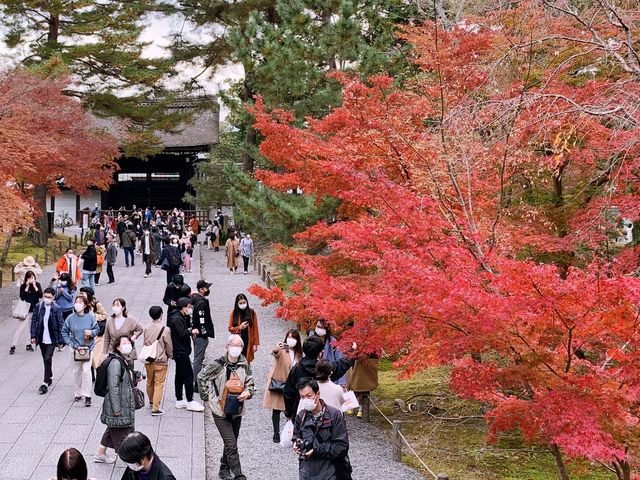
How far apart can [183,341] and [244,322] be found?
1.02 metres

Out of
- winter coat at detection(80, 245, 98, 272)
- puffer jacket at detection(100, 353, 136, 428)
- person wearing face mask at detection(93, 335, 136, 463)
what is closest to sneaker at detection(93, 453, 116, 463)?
person wearing face mask at detection(93, 335, 136, 463)

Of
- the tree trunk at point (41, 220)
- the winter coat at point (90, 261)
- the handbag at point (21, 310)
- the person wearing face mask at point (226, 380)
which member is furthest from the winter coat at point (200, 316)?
the tree trunk at point (41, 220)

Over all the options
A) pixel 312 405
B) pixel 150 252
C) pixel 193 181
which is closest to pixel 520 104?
pixel 312 405

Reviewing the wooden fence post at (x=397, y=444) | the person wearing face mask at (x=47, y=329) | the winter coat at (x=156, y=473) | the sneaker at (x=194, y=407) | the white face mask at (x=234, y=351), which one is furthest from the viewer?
the person wearing face mask at (x=47, y=329)

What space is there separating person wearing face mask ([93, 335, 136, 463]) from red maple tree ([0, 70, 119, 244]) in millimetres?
9772

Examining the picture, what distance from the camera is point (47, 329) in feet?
32.2

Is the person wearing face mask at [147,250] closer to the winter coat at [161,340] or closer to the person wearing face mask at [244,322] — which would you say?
the person wearing face mask at [244,322]

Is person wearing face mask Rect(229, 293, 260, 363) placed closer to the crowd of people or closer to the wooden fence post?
the crowd of people

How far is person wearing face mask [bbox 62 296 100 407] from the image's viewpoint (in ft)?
30.1

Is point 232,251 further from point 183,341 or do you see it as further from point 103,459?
point 103,459

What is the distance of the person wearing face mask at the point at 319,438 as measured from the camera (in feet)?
17.4

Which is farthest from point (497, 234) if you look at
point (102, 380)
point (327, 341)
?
point (102, 380)

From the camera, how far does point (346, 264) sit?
10.8 meters

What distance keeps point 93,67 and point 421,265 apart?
2378cm
